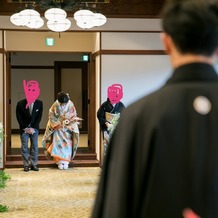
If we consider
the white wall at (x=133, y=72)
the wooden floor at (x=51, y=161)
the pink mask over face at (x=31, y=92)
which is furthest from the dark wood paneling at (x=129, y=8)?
the wooden floor at (x=51, y=161)

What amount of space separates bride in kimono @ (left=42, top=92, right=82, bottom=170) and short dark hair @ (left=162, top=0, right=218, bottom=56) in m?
8.07

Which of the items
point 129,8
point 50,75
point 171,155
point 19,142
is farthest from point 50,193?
point 50,75

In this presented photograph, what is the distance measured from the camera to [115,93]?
9.03 m

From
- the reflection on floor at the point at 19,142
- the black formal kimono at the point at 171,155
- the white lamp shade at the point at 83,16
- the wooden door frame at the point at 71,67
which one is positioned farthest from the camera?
the wooden door frame at the point at 71,67

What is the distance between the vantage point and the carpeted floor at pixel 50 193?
6020 mm

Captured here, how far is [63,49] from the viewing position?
11.0m

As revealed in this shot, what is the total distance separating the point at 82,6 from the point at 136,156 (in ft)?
21.3

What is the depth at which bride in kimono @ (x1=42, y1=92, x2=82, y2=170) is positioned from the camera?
9.49 metres

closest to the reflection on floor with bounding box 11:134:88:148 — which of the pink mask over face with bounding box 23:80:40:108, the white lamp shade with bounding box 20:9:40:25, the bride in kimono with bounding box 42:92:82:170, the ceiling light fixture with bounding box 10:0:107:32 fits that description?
the bride in kimono with bounding box 42:92:82:170

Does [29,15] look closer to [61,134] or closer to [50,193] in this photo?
[50,193]

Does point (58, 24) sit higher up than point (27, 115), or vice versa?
point (58, 24)

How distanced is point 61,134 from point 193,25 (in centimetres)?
840

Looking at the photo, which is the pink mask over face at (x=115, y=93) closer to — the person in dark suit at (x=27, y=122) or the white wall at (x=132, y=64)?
the white wall at (x=132, y=64)

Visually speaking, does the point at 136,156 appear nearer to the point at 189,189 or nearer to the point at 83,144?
the point at 189,189
